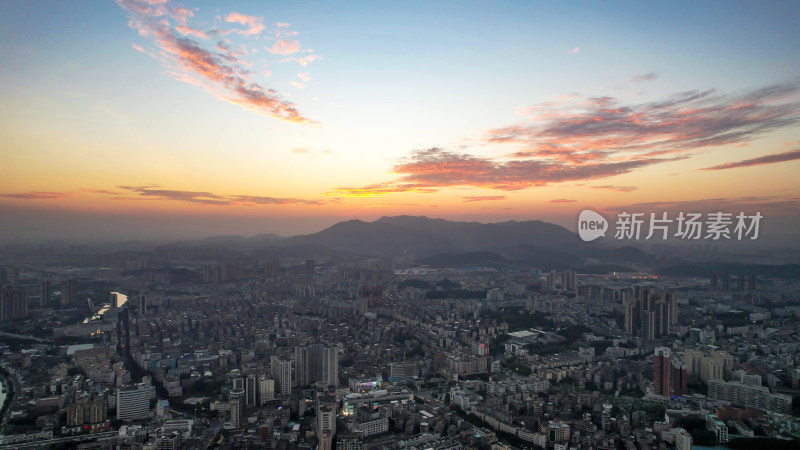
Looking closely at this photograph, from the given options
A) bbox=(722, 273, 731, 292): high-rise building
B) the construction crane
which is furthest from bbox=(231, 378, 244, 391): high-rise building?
bbox=(722, 273, 731, 292): high-rise building

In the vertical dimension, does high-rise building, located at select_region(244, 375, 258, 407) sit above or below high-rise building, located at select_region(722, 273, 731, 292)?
below

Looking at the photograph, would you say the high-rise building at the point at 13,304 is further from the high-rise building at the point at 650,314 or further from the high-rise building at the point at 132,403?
the high-rise building at the point at 650,314

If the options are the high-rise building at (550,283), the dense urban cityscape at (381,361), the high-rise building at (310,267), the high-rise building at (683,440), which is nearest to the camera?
the high-rise building at (683,440)

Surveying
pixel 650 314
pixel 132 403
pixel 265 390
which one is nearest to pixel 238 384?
pixel 265 390

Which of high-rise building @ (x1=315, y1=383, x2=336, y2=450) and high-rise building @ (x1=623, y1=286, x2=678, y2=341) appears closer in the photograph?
high-rise building @ (x1=315, y1=383, x2=336, y2=450)

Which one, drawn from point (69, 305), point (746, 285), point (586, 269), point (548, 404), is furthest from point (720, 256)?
point (69, 305)

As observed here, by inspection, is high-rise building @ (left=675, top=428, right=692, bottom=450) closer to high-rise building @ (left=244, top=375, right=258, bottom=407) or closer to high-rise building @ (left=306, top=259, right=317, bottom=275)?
high-rise building @ (left=244, top=375, right=258, bottom=407)

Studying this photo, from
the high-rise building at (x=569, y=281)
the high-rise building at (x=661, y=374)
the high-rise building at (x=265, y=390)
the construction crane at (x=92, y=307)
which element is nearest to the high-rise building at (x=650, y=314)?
the high-rise building at (x=661, y=374)
